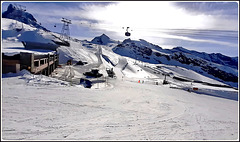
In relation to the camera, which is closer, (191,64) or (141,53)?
(191,64)

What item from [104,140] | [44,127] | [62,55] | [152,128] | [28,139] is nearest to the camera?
[28,139]

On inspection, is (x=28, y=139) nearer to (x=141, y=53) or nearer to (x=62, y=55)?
(x=62, y=55)

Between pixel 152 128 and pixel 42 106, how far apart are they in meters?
6.24

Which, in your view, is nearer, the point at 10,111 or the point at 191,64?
the point at 10,111

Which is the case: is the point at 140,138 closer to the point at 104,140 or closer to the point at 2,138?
the point at 104,140

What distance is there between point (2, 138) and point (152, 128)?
617 centimetres

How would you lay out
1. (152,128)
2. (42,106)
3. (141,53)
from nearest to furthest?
(152,128) < (42,106) < (141,53)

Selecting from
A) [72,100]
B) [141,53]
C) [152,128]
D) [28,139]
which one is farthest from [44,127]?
[141,53]

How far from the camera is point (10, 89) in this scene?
30.6 feet

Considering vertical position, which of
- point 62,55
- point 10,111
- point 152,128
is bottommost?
point 152,128

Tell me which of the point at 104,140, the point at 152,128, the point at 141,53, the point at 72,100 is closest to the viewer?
the point at 104,140

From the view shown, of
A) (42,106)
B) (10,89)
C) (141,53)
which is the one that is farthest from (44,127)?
(141,53)

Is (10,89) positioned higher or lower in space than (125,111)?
higher

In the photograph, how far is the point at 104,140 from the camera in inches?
205
